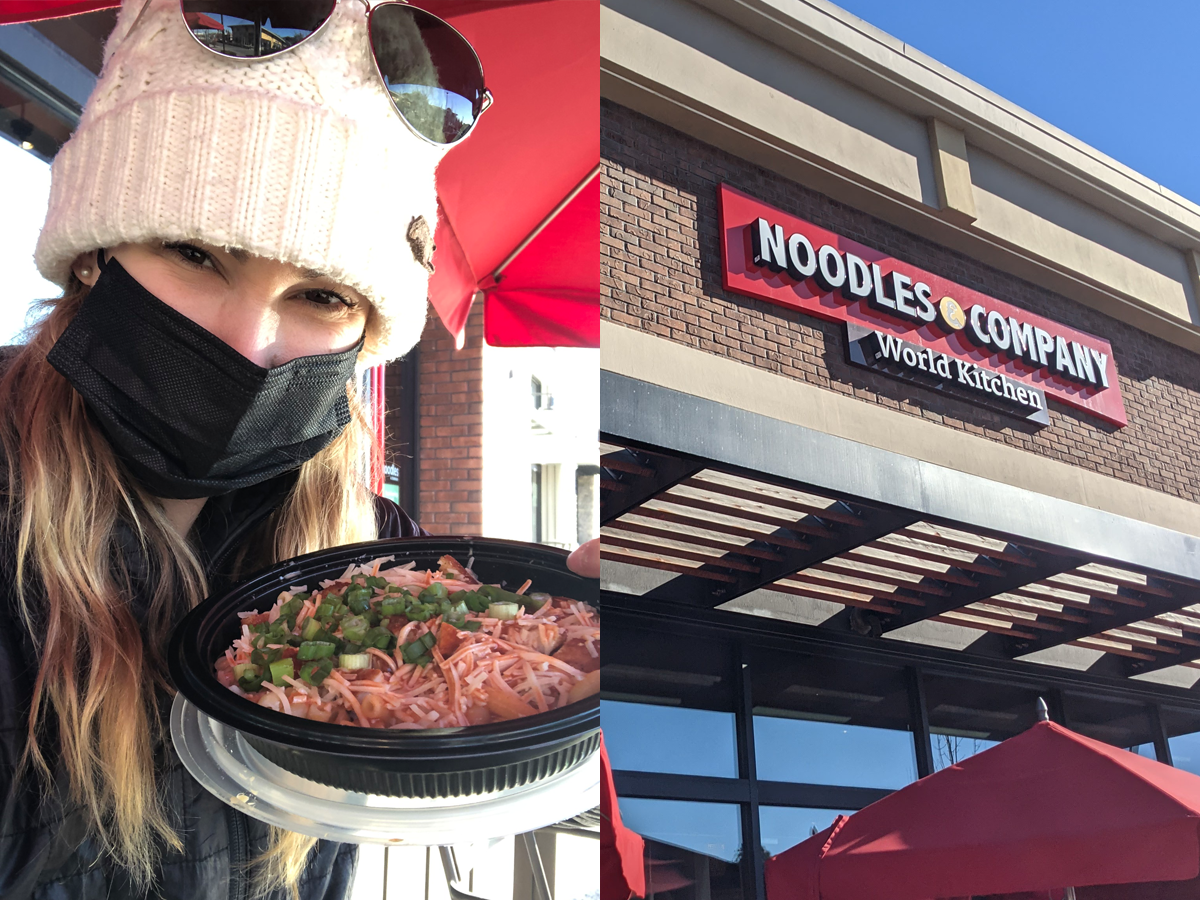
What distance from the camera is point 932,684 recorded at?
1.56 feet

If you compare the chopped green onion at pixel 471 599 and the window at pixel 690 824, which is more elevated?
the chopped green onion at pixel 471 599

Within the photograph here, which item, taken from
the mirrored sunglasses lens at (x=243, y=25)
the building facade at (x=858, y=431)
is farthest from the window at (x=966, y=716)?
the mirrored sunglasses lens at (x=243, y=25)

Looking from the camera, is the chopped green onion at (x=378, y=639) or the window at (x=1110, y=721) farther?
the window at (x=1110, y=721)

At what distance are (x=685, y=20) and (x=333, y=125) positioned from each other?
35 centimetres

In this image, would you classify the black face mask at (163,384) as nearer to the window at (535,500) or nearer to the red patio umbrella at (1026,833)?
the window at (535,500)

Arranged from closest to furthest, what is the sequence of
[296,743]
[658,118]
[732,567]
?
[296,743]
[732,567]
[658,118]

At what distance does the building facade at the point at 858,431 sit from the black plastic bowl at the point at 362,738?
8 cm

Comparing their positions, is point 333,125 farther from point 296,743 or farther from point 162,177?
point 296,743

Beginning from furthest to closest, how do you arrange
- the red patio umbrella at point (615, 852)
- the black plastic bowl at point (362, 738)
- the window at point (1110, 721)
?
the window at point (1110, 721)
the red patio umbrella at point (615, 852)
the black plastic bowl at point (362, 738)

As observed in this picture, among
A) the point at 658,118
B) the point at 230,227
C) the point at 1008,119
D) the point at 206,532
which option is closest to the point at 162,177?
the point at 230,227

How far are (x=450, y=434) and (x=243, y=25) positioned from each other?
230 millimetres

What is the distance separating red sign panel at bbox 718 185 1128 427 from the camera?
0.54 metres

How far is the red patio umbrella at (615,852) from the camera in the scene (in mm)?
422

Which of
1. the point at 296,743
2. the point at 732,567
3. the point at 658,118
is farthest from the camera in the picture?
the point at 658,118
